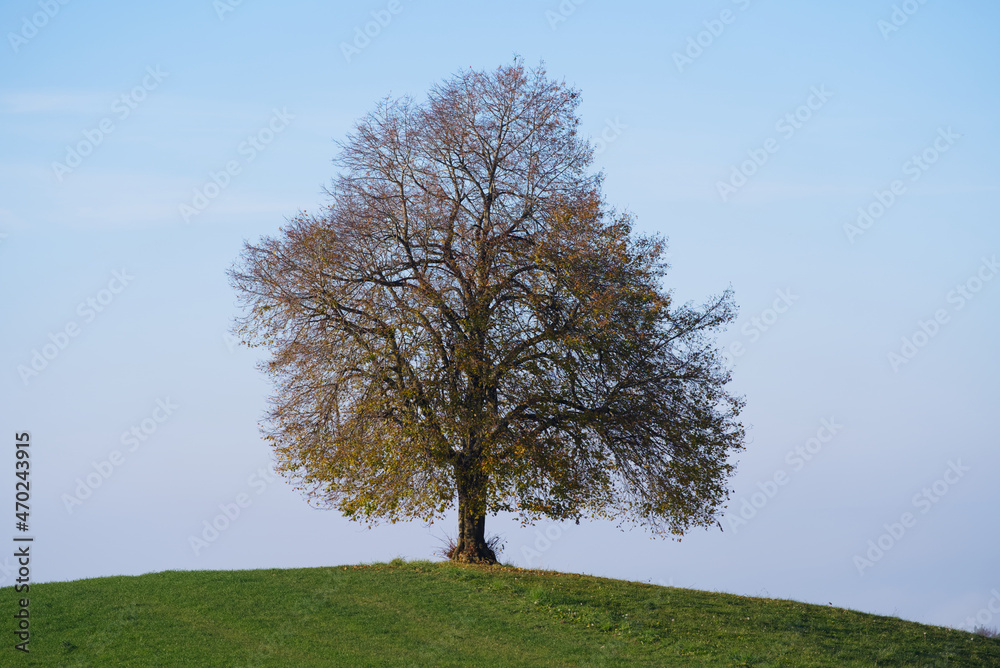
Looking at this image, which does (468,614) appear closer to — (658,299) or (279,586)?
(279,586)

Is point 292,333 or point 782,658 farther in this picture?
point 292,333

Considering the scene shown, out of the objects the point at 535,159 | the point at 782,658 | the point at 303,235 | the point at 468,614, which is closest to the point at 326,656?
the point at 468,614

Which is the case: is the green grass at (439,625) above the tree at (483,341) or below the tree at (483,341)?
below

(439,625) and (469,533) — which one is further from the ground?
(469,533)

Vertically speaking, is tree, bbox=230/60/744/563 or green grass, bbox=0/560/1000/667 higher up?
tree, bbox=230/60/744/563

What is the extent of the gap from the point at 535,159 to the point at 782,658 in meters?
13.3

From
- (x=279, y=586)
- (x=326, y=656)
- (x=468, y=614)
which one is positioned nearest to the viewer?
(x=326, y=656)

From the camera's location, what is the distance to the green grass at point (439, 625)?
16656 mm

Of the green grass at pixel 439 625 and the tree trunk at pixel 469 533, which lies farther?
the tree trunk at pixel 469 533

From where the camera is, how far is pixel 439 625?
1848 centimetres

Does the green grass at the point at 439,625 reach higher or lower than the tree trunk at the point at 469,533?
lower

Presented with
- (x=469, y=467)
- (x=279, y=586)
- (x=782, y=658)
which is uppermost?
(x=469, y=467)

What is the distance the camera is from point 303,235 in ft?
75.5

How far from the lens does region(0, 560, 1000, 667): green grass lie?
54.6 ft
